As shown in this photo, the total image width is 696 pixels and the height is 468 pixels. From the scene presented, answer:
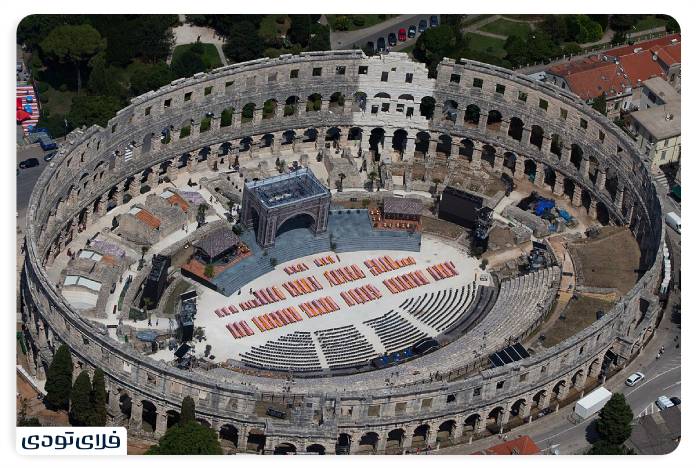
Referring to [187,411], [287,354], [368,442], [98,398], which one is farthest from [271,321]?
[98,398]

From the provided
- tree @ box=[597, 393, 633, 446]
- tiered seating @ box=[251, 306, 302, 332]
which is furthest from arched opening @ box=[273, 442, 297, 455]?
tree @ box=[597, 393, 633, 446]

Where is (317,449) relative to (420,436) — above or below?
below

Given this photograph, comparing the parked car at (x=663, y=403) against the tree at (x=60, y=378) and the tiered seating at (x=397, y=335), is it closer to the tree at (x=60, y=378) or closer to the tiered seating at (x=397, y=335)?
the tiered seating at (x=397, y=335)

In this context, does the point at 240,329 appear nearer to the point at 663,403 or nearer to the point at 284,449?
the point at 284,449

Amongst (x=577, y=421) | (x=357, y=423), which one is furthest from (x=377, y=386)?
(x=577, y=421)

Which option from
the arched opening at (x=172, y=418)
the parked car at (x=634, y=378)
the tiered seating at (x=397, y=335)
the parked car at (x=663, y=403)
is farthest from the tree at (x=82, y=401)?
the parked car at (x=663, y=403)

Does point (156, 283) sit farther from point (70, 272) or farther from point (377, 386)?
point (377, 386)
